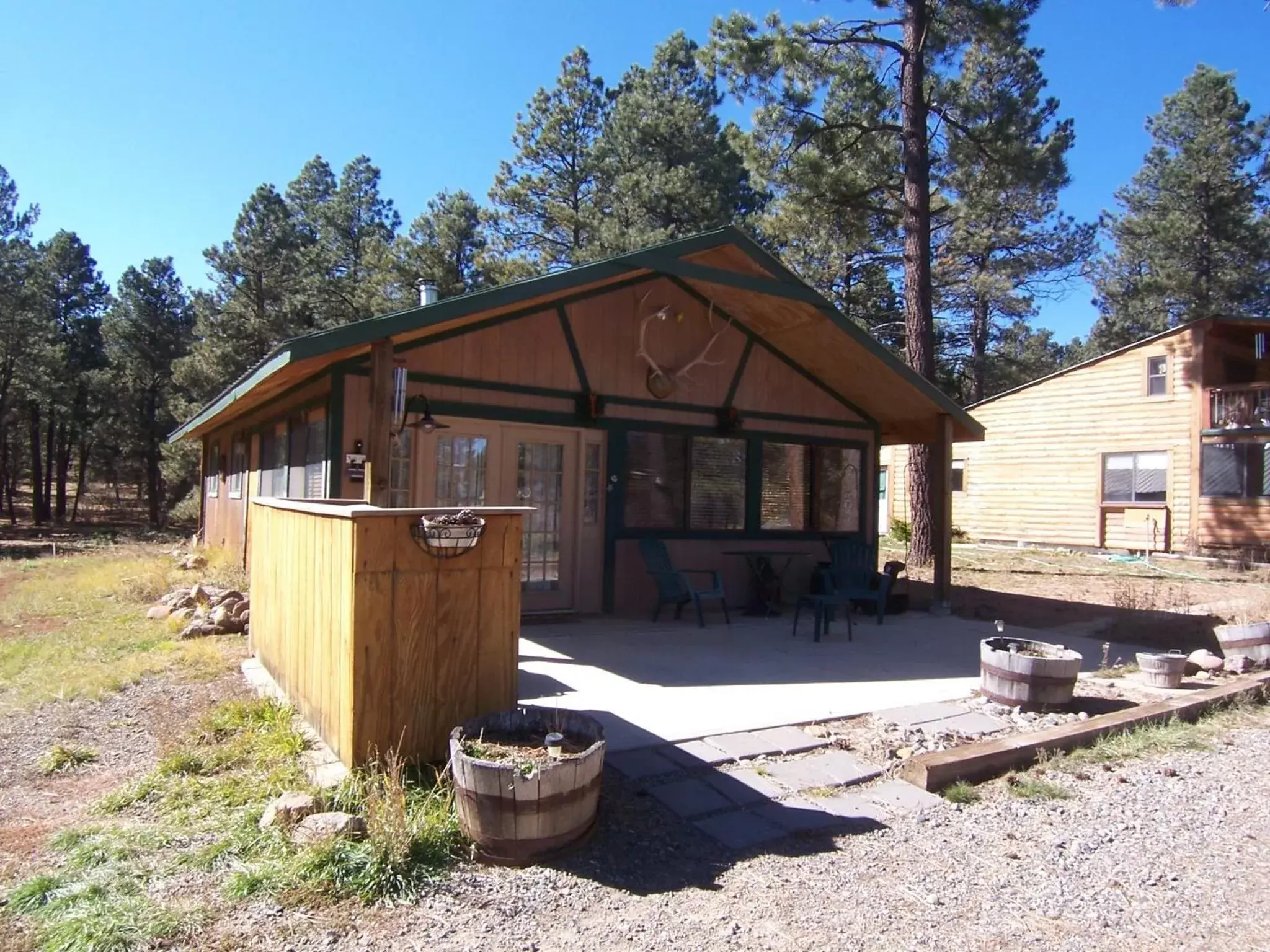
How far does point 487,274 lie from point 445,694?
783 inches

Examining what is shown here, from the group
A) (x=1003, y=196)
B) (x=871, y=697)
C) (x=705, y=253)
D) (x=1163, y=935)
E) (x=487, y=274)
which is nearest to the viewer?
(x=1163, y=935)

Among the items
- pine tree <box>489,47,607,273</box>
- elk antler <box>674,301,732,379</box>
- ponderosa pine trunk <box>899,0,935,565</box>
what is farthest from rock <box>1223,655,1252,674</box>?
pine tree <box>489,47,607,273</box>

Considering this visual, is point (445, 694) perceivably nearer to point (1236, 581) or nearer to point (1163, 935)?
point (1163, 935)

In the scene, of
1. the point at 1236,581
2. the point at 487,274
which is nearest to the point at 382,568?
the point at 1236,581

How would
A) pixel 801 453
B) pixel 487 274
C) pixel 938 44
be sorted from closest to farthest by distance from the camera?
1. pixel 801 453
2. pixel 938 44
3. pixel 487 274

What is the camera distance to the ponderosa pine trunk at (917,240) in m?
13.3

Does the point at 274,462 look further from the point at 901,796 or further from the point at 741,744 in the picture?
the point at 901,796

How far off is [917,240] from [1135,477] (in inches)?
330

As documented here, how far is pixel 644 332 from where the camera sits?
328 inches

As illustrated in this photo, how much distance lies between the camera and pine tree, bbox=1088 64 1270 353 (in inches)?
991

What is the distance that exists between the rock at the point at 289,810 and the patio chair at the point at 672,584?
467 centimetres

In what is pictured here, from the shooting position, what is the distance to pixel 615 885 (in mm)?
2846

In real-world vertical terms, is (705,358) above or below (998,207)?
below

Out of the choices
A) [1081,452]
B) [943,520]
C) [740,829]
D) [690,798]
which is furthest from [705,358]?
[1081,452]
